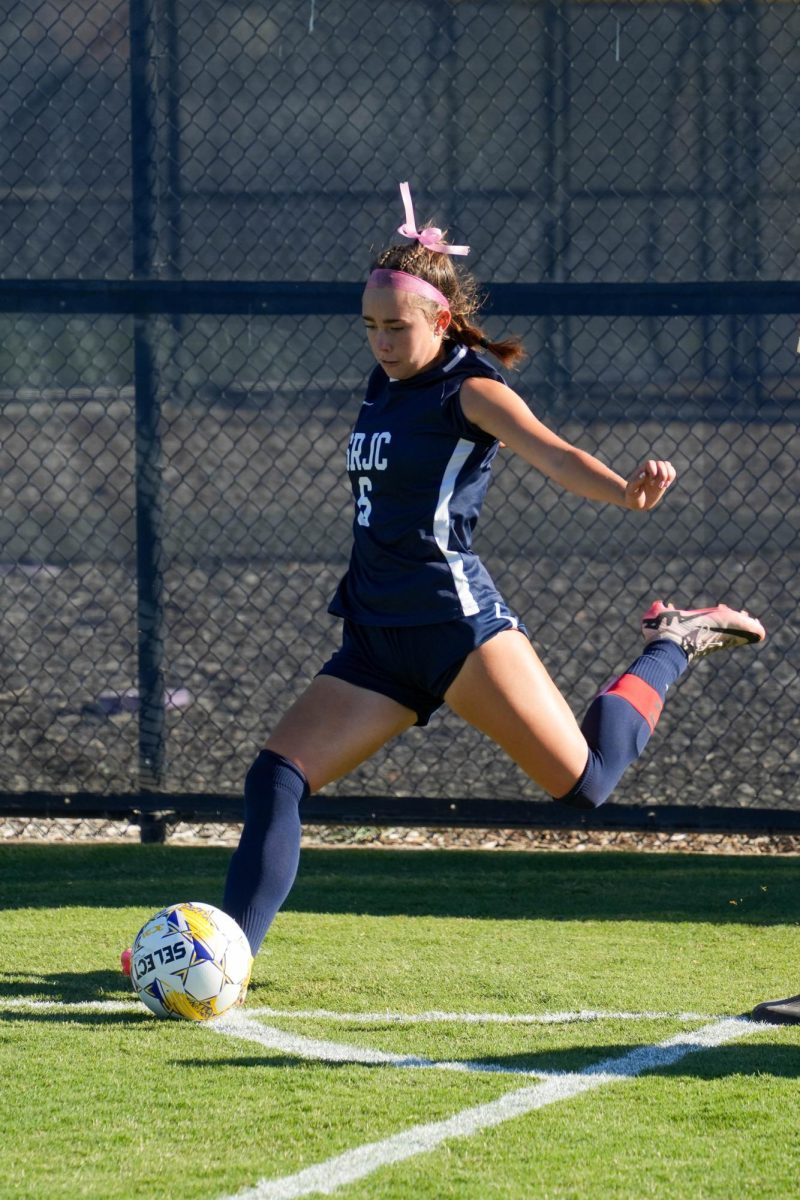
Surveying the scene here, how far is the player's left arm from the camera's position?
11.5 ft

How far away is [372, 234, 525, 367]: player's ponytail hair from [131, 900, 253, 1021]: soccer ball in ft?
5.06

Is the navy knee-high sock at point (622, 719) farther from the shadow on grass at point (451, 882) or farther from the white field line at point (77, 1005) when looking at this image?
the white field line at point (77, 1005)

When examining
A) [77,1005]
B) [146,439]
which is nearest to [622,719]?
[77,1005]

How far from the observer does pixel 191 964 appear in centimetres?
363

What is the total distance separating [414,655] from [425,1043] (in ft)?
3.01

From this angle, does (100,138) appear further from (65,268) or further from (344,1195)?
(344,1195)

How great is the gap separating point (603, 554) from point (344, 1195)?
4.69m

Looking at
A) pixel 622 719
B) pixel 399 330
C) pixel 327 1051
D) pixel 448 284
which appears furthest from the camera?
pixel 622 719

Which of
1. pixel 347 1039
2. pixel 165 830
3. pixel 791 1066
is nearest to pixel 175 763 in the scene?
pixel 165 830

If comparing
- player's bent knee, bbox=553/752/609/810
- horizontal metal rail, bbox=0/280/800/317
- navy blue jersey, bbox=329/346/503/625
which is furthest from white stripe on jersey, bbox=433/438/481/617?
horizontal metal rail, bbox=0/280/800/317

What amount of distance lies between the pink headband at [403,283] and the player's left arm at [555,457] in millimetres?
242

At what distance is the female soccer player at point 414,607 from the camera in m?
3.87

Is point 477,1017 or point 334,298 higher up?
point 334,298

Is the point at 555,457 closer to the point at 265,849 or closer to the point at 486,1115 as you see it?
the point at 265,849
